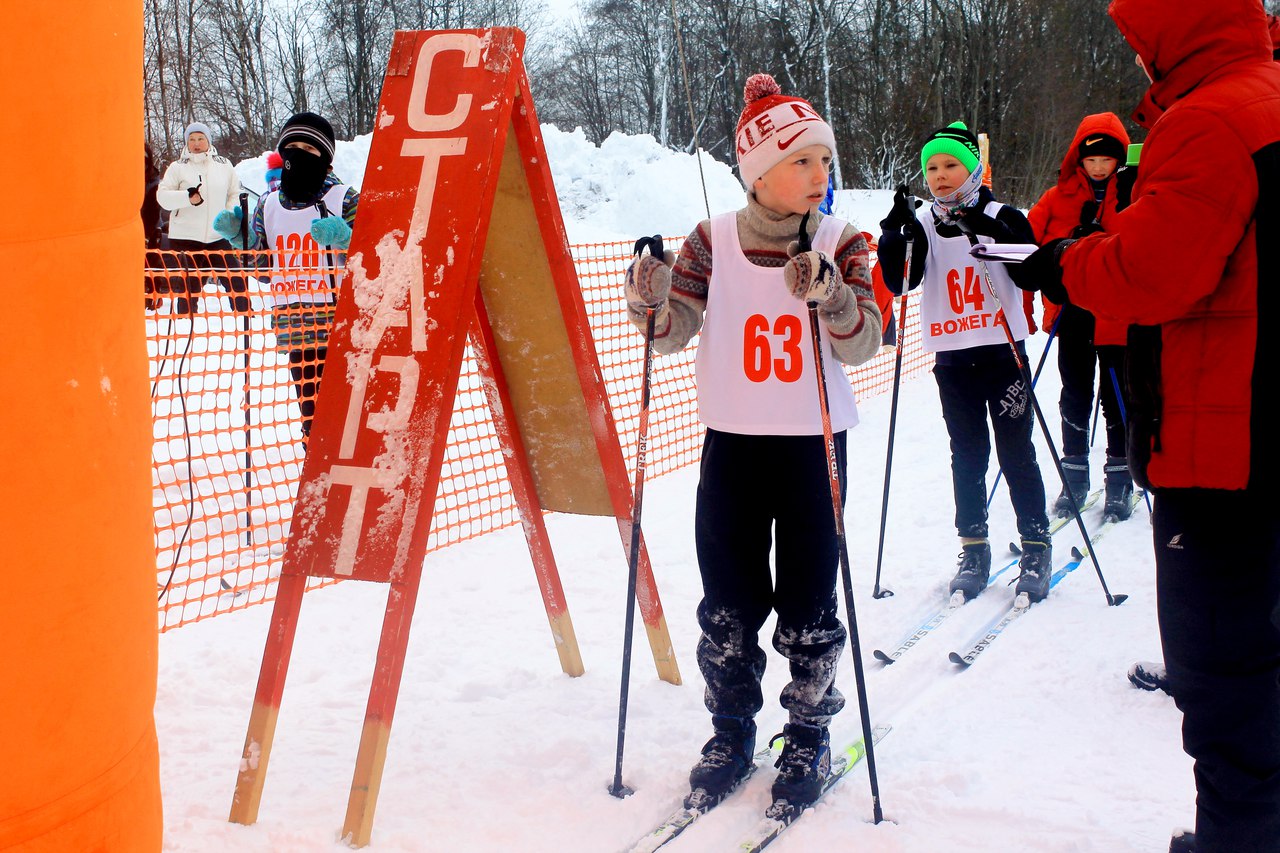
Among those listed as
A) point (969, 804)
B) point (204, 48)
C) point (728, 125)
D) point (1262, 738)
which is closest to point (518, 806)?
point (969, 804)

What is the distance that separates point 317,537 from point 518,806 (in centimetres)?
92

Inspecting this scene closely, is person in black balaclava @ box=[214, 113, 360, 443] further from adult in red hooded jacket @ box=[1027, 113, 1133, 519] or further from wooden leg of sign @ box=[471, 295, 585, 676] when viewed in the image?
adult in red hooded jacket @ box=[1027, 113, 1133, 519]

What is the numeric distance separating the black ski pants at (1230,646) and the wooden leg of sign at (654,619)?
1.70m

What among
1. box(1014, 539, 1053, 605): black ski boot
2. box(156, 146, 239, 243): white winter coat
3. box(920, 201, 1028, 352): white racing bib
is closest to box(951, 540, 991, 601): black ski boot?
box(1014, 539, 1053, 605): black ski boot

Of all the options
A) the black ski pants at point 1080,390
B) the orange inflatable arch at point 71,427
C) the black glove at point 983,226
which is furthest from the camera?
the black ski pants at point 1080,390

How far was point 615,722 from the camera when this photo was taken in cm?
330

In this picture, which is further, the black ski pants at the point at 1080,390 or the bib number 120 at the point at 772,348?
the black ski pants at the point at 1080,390

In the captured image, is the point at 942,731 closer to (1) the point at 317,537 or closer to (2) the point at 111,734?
(1) the point at 317,537

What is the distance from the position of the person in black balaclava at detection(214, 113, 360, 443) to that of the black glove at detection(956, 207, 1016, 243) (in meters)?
2.92

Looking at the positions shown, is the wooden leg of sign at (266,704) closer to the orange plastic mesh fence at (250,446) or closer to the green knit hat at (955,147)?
the orange plastic mesh fence at (250,446)

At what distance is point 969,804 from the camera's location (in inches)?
108

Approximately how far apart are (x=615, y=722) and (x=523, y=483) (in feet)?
2.76

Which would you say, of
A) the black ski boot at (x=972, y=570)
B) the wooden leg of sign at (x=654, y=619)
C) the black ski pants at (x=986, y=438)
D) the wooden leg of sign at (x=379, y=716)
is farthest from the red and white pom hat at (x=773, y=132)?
the black ski boot at (x=972, y=570)

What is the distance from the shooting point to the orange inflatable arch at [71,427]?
1.37m
